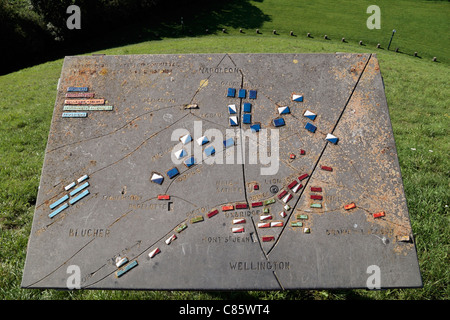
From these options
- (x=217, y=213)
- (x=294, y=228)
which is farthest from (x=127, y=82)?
(x=294, y=228)

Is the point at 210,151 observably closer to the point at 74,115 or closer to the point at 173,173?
the point at 173,173

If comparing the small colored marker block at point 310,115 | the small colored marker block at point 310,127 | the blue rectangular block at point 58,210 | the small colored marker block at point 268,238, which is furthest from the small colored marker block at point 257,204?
the blue rectangular block at point 58,210

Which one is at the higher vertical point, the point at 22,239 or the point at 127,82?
the point at 127,82

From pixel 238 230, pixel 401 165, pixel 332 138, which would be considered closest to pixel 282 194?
pixel 238 230

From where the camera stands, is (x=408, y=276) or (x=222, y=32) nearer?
(x=408, y=276)

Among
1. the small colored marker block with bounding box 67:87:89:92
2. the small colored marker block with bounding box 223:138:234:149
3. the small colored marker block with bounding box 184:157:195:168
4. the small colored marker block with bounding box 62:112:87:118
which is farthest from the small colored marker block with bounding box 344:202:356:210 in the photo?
the small colored marker block with bounding box 67:87:89:92

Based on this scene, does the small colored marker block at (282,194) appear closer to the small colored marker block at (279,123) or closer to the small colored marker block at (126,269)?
the small colored marker block at (279,123)
